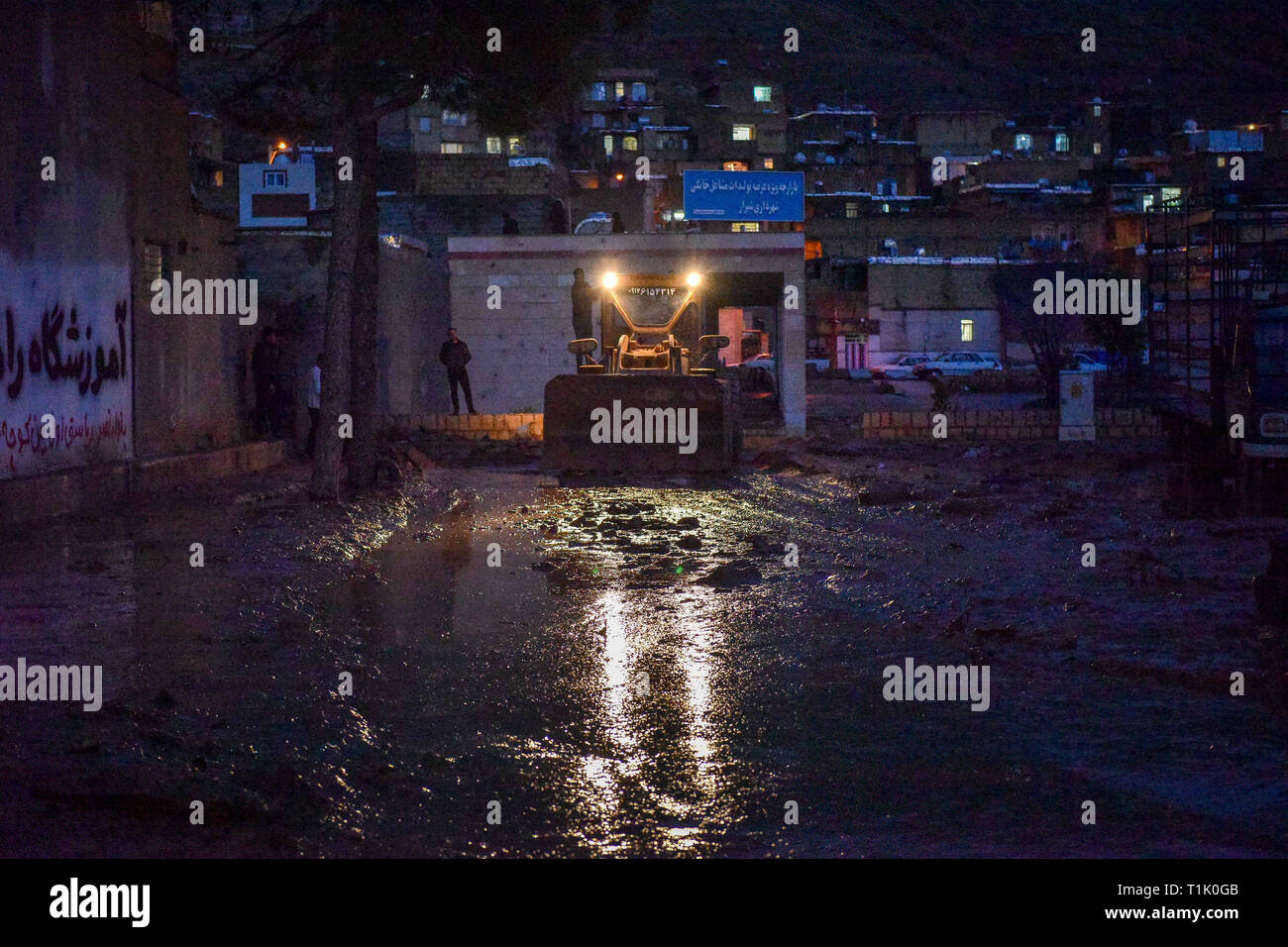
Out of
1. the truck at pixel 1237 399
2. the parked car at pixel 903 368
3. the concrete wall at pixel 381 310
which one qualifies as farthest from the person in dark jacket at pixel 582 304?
the parked car at pixel 903 368

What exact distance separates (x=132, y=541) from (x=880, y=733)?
9197 millimetres

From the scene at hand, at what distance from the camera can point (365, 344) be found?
19.5 metres

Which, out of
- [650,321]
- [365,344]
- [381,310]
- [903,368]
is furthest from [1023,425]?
[903,368]

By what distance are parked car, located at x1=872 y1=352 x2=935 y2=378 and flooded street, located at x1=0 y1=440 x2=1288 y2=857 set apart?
47930 millimetres

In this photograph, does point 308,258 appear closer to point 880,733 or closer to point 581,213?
point 880,733

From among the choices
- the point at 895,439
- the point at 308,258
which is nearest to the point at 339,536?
the point at 308,258

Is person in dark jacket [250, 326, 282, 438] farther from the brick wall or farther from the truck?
the truck

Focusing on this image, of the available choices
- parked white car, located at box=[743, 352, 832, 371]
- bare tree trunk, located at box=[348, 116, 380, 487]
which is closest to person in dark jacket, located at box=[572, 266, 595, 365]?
bare tree trunk, located at box=[348, 116, 380, 487]

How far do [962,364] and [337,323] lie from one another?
51383 millimetres

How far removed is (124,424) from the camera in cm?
1972

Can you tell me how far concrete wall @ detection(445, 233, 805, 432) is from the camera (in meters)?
33.7

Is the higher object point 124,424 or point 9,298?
point 9,298

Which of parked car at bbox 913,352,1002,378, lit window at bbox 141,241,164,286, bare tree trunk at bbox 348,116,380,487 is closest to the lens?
bare tree trunk at bbox 348,116,380,487
